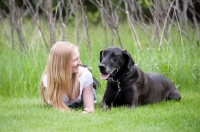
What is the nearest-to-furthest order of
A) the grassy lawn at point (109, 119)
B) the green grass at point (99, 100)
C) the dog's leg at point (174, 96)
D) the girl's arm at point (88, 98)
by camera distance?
the grassy lawn at point (109, 119), the green grass at point (99, 100), the girl's arm at point (88, 98), the dog's leg at point (174, 96)

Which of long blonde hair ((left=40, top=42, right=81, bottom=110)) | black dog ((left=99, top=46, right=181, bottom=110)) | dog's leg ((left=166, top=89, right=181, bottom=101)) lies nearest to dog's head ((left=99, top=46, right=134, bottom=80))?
black dog ((left=99, top=46, right=181, bottom=110))

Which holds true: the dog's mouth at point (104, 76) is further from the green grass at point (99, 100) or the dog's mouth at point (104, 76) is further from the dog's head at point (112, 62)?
the green grass at point (99, 100)

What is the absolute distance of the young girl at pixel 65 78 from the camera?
6.12m

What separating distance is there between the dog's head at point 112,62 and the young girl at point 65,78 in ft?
0.99

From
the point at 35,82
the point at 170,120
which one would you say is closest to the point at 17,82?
the point at 35,82

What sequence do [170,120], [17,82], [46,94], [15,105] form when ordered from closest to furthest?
1. [170,120]
2. [46,94]
3. [15,105]
4. [17,82]

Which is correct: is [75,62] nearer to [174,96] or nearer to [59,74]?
[59,74]

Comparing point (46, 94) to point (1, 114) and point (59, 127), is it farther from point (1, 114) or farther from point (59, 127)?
point (59, 127)

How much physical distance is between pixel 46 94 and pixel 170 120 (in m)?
1.86

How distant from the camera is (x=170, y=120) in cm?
523

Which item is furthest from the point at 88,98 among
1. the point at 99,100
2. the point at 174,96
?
the point at 174,96

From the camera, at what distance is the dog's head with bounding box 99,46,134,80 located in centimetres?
609

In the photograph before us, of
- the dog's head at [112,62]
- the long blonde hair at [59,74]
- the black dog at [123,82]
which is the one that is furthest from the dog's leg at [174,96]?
the long blonde hair at [59,74]

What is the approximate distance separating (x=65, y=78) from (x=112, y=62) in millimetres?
653
